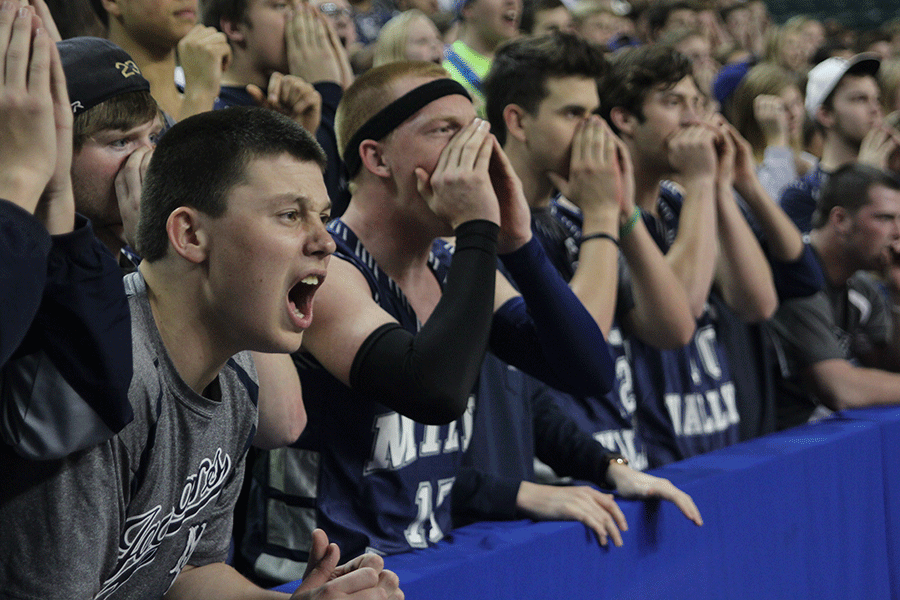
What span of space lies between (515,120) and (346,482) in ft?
4.94

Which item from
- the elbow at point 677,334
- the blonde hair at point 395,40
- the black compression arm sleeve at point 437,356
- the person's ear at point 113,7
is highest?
the person's ear at point 113,7

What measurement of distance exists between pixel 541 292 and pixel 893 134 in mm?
3430

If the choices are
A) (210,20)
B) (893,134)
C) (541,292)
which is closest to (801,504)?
(541,292)

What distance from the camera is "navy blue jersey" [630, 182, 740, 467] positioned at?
3385mm

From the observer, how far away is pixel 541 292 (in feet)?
7.97

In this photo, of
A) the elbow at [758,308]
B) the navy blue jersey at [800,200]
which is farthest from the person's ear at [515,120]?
the navy blue jersey at [800,200]

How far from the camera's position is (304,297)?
71.8 inches

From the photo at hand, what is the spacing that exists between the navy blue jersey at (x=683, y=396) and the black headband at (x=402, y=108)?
125 cm

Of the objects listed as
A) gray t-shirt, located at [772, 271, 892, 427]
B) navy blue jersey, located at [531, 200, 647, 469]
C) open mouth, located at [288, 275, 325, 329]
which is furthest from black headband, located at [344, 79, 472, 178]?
gray t-shirt, located at [772, 271, 892, 427]

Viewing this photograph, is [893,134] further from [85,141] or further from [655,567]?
[85,141]

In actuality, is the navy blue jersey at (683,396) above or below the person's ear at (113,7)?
below

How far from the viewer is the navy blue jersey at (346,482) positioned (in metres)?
2.21

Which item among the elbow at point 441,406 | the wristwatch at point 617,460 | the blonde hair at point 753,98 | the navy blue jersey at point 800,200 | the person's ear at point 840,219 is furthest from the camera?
the blonde hair at point 753,98

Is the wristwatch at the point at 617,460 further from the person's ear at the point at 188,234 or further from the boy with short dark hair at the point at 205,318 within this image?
the person's ear at the point at 188,234
